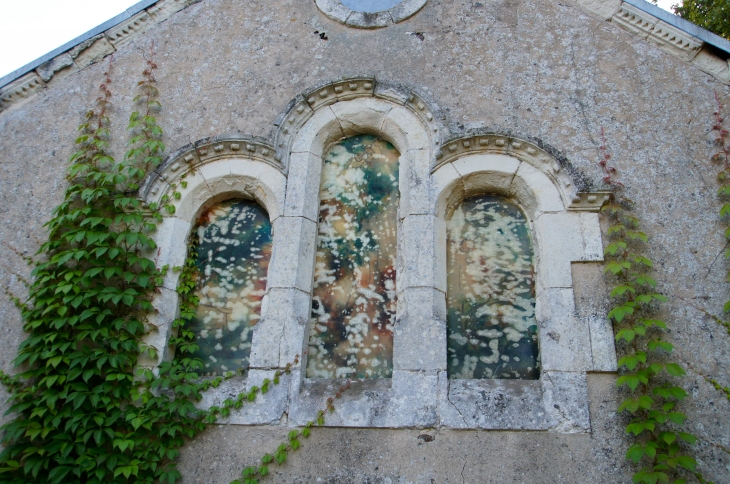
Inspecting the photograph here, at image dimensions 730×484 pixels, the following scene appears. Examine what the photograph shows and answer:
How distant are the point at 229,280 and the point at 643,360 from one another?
2.72m

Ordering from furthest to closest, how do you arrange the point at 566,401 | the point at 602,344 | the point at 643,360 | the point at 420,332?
the point at 420,332 < the point at 602,344 < the point at 566,401 < the point at 643,360

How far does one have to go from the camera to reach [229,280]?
445cm

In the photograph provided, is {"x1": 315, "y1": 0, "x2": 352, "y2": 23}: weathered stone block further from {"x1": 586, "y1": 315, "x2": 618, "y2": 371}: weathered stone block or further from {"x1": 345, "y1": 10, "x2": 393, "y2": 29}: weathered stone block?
{"x1": 586, "y1": 315, "x2": 618, "y2": 371}: weathered stone block

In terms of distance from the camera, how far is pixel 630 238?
3.95 m

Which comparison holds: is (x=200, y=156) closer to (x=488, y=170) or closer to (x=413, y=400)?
(x=488, y=170)

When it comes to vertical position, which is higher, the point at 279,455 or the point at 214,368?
the point at 214,368

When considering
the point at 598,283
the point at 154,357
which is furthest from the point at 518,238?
the point at 154,357

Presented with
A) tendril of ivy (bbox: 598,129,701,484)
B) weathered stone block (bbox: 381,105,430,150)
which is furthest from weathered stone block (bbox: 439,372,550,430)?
weathered stone block (bbox: 381,105,430,150)

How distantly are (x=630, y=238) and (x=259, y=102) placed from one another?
2.79m

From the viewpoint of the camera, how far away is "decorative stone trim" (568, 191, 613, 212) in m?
4.06

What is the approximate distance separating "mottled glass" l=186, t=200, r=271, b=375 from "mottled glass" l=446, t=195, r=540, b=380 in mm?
1355

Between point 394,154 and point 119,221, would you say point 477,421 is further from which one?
point 119,221

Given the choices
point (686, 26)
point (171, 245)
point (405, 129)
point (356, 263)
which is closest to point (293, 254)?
point (356, 263)

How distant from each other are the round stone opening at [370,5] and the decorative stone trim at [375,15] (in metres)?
0.07
